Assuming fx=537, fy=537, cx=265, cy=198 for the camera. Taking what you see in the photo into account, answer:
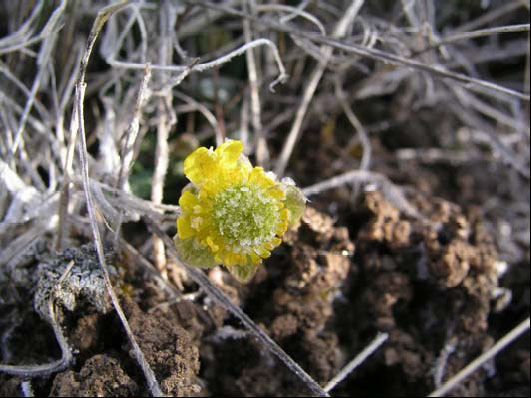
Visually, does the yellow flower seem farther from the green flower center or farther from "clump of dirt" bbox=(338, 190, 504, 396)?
"clump of dirt" bbox=(338, 190, 504, 396)

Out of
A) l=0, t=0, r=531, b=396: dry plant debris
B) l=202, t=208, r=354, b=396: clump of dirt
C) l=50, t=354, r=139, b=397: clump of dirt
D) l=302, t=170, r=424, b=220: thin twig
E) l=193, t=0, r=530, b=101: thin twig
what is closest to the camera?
l=50, t=354, r=139, b=397: clump of dirt

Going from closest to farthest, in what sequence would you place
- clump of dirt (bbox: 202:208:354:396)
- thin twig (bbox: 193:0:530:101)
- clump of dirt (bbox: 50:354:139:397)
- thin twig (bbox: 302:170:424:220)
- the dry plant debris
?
clump of dirt (bbox: 50:354:139:397) < the dry plant debris < clump of dirt (bbox: 202:208:354:396) < thin twig (bbox: 193:0:530:101) < thin twig (bbox: 302:170:424:220)

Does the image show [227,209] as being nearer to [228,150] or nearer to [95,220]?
[228,150]

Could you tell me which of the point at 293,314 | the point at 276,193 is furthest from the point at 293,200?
the point at 293,314

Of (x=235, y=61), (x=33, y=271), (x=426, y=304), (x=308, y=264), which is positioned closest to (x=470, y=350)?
(x=426, y=304)

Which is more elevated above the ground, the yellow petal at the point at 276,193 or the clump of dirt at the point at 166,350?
the yellow petal at the point at 276,193

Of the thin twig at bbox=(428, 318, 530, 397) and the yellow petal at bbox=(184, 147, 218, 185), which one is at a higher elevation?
the yellow petal at bbox=(184, 147, 218, 185)

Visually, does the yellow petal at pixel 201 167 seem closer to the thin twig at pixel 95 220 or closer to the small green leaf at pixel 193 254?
the small green leaf at pixel 193 254

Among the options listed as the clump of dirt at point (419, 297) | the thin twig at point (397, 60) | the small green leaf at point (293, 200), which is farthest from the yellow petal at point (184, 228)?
the thin twig at point (397, 60)

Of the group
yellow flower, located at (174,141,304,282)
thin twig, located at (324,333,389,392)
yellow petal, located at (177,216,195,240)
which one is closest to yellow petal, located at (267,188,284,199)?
yellow flower, located at (174,141,304,282)
